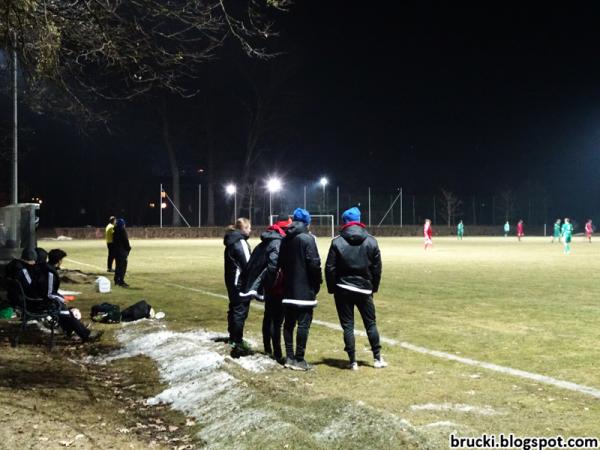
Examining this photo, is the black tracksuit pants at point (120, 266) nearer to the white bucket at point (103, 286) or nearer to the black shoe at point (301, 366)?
the white bucket at point (103, 286)

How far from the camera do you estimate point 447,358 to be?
822 centimetres

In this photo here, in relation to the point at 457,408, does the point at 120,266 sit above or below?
above

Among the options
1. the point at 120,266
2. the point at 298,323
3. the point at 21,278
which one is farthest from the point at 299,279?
the point at 120,266

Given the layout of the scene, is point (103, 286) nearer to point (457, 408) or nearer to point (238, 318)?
point (238, 318)

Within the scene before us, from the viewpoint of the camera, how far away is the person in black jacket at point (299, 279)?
7.45 metres

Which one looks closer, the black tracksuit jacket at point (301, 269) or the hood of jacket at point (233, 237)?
the black tracksuit jacket at point (301, 269)

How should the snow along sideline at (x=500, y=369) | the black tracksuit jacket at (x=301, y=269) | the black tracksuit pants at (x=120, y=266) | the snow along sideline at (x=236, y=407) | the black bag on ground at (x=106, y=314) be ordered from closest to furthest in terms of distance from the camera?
the snow along sideline at (x=236, y=407)
the snow along sideline at (x=500, y=369)
the black tracksuit jacket at (x=301, y=269)
the black bag on ground at (x=106, y=314)
the black tracksuit pants at (x=120, y=266)

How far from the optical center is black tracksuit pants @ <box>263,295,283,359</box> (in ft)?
26.3

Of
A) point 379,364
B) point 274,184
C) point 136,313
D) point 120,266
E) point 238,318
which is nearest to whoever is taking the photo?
point 379,364

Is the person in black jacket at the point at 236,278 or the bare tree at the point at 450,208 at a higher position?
the bare tree at the point at 450,208

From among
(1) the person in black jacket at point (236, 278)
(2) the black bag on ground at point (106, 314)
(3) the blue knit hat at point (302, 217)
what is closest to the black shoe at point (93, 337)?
(2) the black bag on ground at point (106, 314)

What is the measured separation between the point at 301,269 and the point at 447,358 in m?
2.38

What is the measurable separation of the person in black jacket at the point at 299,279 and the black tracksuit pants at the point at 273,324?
0.38m

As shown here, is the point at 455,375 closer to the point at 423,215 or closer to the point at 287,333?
the point at 287,333
